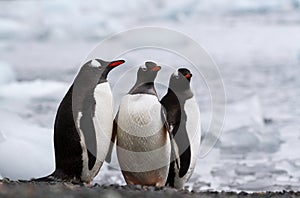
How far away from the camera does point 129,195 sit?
11.7ft

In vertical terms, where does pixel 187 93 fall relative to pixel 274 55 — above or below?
below

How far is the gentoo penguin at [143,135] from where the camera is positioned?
15.9 feet

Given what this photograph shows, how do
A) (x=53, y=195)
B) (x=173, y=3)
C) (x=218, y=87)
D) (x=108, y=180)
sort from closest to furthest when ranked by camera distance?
(x=53, y=195)
(x=218, y=87)
(x=108, y=180)
(x=173, y=3)

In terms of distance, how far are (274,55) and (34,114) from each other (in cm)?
700

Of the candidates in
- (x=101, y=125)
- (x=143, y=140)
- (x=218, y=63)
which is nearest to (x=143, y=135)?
(x=143, y=140)

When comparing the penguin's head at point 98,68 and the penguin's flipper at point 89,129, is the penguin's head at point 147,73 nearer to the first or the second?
the penguin's head at point 98,68

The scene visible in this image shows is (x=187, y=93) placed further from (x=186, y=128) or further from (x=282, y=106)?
(x=282, y=106)

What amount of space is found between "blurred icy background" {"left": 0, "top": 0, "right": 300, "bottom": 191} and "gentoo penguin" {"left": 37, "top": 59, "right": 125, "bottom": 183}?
1789 mm

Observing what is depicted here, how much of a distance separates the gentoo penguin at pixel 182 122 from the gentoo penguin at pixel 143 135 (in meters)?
0.19

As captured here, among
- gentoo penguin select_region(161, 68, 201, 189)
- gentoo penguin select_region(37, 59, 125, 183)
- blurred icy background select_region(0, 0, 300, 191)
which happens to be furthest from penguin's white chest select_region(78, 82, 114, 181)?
blurred icy background select_region(0, 0, 300, 191)

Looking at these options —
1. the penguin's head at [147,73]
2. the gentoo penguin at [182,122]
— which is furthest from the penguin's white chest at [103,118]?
the gentoo penguin at [182,122]

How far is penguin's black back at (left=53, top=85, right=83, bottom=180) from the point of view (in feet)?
15.7

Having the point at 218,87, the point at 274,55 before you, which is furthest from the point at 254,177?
the point at 274,55

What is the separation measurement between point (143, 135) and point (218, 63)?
1069 cm
